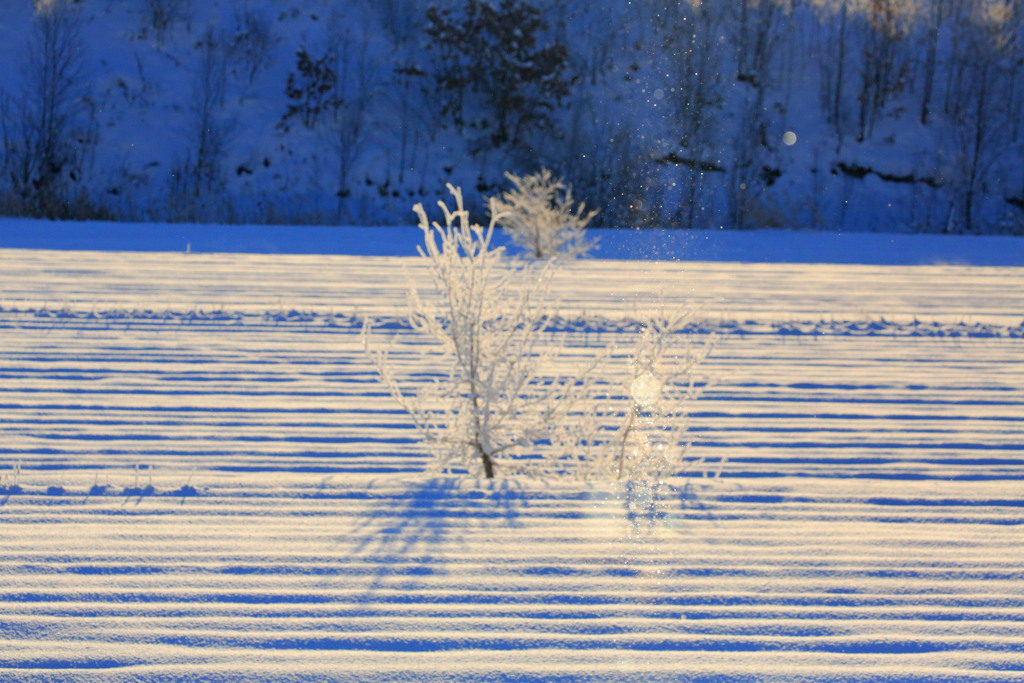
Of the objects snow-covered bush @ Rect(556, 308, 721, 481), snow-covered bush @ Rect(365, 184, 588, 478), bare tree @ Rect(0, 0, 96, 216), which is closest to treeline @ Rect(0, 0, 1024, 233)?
bare tree @ Rect(0, 0, 96, 216)

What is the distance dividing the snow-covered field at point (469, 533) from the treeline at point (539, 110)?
15.2 m

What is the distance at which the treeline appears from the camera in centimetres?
2134

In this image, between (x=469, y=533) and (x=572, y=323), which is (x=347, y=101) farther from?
(x=469, y=533)

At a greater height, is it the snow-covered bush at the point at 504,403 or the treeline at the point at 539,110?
the treeline at the point at 539,110

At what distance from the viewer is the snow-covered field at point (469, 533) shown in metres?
2.26

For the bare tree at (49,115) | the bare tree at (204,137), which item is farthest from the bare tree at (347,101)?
the bare tree at (49,115)

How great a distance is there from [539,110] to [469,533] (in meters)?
22.4

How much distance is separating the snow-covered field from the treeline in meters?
15.2

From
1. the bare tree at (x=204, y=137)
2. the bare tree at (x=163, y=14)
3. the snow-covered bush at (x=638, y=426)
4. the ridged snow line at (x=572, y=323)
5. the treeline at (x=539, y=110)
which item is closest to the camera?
the snow-covered bush at (x=638, y=426)

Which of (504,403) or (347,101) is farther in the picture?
(347,101)

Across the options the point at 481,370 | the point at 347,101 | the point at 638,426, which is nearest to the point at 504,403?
the point at 481,370

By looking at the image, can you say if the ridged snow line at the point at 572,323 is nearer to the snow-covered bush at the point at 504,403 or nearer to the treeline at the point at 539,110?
the snow-covered bush at the point at 504,403

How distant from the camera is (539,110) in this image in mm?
24141

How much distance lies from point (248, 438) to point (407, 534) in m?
1.52
